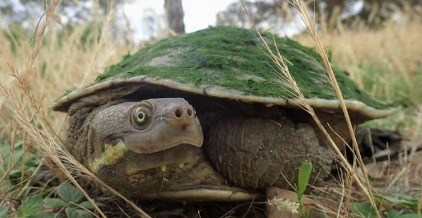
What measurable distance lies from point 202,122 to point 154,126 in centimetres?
54

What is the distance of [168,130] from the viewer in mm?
1208

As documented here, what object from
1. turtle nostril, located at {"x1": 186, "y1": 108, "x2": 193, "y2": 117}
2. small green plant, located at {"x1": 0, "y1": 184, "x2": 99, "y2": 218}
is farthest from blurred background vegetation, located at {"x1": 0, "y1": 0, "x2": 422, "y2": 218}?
turtle nostril, located at {"x1": 186, "y1": 108, "x2": 193, "y2": 117}

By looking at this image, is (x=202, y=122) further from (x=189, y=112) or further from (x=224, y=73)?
(x=189, y=112)

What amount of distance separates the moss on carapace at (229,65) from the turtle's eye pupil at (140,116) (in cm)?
24

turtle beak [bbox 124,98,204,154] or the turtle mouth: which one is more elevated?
turtle beak [bbox 124,98,204,154]

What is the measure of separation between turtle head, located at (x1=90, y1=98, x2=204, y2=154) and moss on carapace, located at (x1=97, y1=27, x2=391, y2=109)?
0.23 m

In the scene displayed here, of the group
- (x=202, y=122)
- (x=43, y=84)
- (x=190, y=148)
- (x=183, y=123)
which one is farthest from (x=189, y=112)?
(x=43, y=84)

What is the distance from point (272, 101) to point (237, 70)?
227 mm

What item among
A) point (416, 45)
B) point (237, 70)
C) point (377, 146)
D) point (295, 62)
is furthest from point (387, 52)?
point (237, 70)

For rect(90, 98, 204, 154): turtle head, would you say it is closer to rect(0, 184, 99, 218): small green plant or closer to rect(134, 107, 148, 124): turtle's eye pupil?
rect(134, 107, 148, 124): turtle's eye pupil

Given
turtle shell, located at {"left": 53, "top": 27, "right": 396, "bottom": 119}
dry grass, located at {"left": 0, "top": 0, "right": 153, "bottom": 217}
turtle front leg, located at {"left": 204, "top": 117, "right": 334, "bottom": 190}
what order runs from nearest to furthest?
dry grass, located at {"left": 0, "top": 0, "right": 153, "bottom": 217}, turtle shell, located at {"left": 53, "top": 27, "right": 396, "bottom": 119}, turtle front leg, located at {"left": 204, "top": 117, "right": 334, "bottom": 190}

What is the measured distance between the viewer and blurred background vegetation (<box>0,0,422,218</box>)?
1.50 meters

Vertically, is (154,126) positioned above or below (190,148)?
above

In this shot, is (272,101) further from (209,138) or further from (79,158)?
(79,158)
